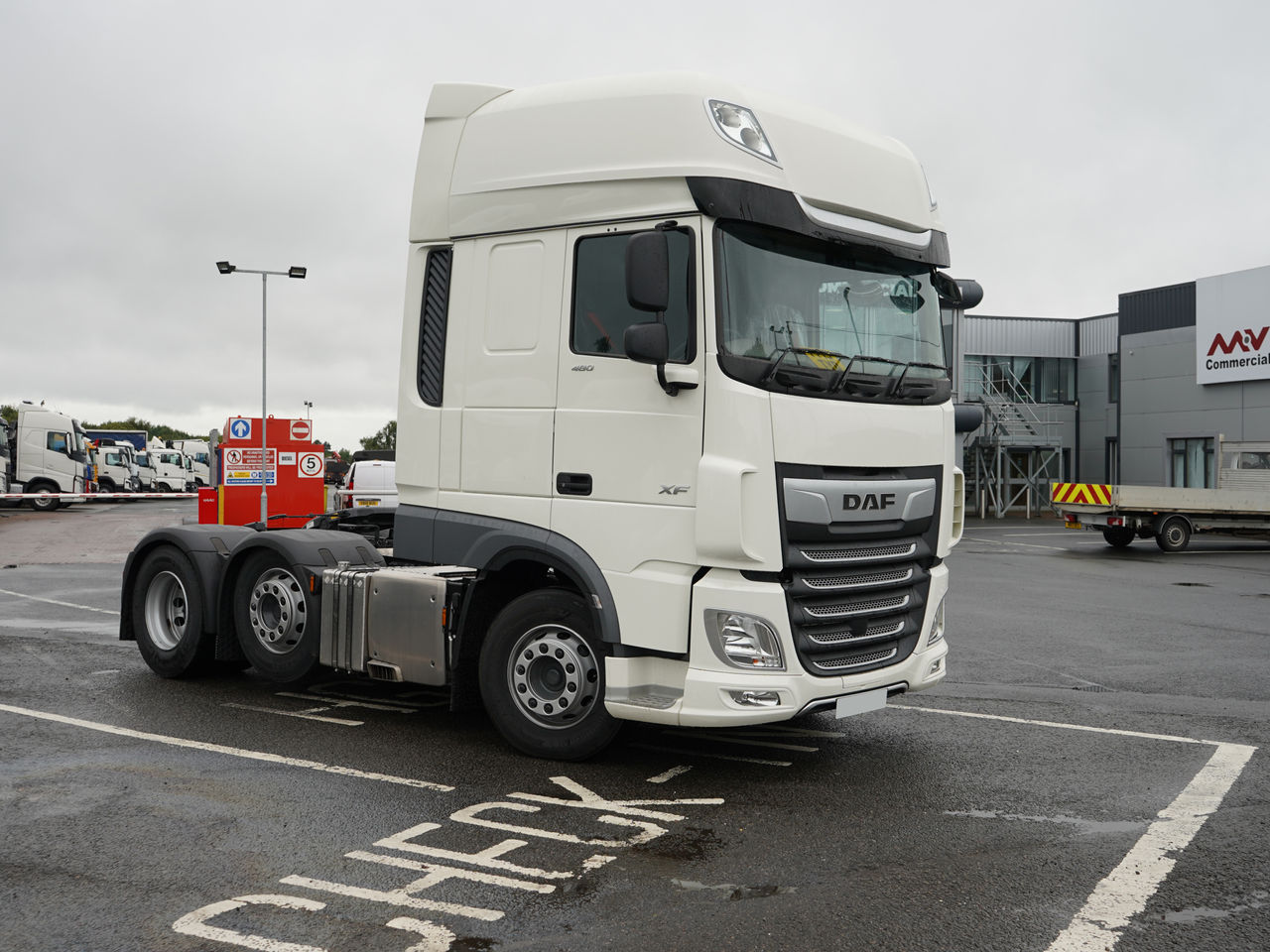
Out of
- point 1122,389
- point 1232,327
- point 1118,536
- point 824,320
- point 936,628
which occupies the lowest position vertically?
point 1118,536

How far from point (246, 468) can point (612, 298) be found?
18159 mm

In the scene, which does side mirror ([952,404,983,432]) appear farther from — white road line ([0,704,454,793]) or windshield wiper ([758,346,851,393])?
white road line ([0,704,454,793])

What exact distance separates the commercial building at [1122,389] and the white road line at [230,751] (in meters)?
30.6

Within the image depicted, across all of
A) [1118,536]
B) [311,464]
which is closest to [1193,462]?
[1118,536]

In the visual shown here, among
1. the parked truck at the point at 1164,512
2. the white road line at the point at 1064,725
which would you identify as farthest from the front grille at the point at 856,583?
the parked truck at the point at 1164,512

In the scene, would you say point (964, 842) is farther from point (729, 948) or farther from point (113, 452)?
point (113, 452)

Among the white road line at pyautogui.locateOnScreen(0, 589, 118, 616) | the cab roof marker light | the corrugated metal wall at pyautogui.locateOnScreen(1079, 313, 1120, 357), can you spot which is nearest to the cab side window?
the cab roof marker light

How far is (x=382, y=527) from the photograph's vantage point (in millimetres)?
8898

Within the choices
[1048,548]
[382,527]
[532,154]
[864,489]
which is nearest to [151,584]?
[382,527]

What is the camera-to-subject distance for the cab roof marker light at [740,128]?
595cm

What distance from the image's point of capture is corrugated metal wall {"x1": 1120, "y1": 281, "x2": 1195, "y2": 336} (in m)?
41.3

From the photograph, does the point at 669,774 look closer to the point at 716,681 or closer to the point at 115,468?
the point at 716,681

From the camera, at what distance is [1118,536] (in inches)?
1033

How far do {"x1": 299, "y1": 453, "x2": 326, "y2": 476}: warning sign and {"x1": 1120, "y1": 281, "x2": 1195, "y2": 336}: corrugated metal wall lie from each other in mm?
31796
